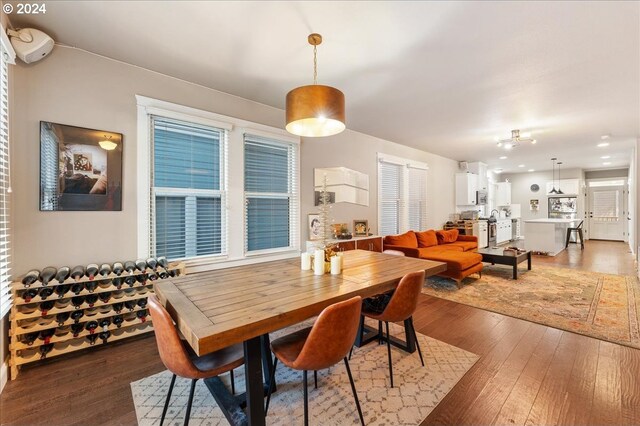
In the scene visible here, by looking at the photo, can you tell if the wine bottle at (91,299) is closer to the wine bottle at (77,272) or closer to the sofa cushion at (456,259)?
the wine bottle at (77,272)

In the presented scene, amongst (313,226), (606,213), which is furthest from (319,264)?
(606,213)

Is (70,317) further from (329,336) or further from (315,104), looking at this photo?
(315,104)

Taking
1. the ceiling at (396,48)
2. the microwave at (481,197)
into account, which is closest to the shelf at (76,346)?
the ceiling at (396,48)

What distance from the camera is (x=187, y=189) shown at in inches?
121

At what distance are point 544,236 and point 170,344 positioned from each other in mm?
8948

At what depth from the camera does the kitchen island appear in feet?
22.8

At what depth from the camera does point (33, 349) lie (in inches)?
86.3

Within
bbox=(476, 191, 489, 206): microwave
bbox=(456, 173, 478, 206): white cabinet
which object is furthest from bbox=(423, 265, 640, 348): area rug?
bbox=(476, 191, 489, 206): microwave

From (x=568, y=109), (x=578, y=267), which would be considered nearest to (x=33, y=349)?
(x=568, y=109)

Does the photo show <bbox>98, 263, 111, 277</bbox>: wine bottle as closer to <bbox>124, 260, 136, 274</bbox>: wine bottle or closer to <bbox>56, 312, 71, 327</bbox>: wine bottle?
<bbox>124, 260, 136, 274</bbox>: wine bottle

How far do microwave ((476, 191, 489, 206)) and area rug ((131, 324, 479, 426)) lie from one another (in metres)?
6.63

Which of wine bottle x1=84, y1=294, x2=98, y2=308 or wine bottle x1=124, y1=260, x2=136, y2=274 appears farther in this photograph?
wine bottle x1=124, y1=260, x2=136, y2=274

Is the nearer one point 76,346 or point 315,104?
point 315,104

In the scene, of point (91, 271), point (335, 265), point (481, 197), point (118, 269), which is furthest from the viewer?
point (481, 197)
